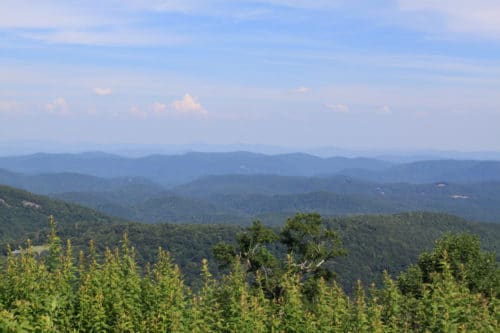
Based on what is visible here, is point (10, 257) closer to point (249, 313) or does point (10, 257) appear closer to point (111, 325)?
point (111, 325)

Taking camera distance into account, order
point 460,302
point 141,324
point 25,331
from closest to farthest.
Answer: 1. point 25,331
2. point 141,324
3. point 460,302

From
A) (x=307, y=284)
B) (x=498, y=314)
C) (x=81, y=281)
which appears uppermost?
(x=81, y=281)

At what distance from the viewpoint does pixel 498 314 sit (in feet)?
72.8

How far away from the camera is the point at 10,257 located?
66.1 ft

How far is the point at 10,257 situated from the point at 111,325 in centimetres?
599

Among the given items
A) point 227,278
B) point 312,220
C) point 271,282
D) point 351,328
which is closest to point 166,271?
point 227,278

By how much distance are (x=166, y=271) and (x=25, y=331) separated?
8.24m

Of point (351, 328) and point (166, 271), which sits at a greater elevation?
point (166, 271)

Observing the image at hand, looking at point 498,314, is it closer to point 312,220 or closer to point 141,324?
point 141,324

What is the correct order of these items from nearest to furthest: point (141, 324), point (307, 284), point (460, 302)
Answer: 1. point (141, 324)
2. point (460, 302)
3. point (307, 284)

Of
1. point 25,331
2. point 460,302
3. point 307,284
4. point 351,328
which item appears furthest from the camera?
point 307,284

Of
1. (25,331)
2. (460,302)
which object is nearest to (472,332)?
(460,302)

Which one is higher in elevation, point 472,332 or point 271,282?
point 472,332

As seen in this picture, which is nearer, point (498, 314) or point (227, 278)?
point (498, 314)
